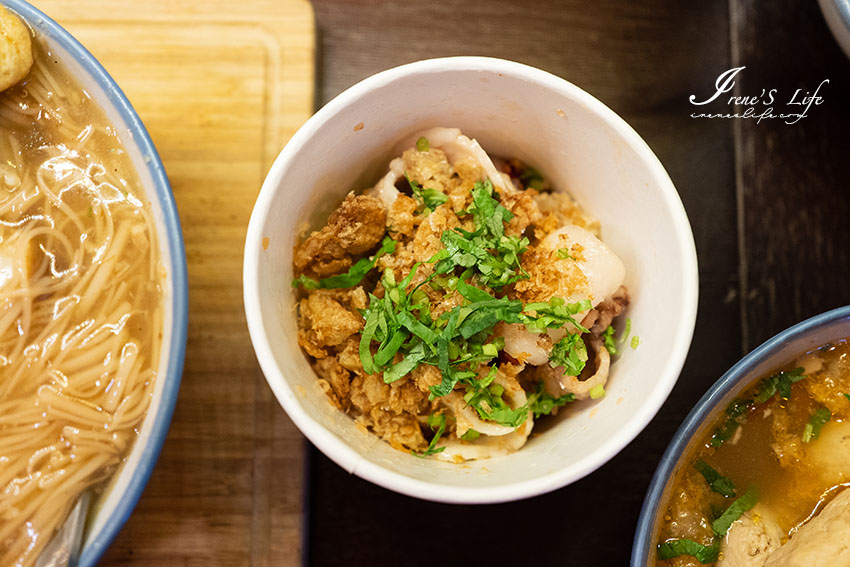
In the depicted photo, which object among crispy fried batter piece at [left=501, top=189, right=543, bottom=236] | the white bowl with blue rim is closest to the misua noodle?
crispy fried batter piece at [left=501, top=189, right=543, bottom=236]

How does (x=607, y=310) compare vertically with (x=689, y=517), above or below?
above

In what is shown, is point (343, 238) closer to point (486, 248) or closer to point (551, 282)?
point (486, 248)

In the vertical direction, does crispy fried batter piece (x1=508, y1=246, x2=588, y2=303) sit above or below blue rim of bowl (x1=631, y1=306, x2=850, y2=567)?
above

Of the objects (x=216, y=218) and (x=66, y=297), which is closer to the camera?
(x=66, y=297)

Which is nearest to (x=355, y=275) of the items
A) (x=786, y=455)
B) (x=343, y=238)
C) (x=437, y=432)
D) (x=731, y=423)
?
(x=343, y=238)

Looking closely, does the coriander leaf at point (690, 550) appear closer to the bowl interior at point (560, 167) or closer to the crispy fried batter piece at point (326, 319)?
the bowl interior at point (560, 167)

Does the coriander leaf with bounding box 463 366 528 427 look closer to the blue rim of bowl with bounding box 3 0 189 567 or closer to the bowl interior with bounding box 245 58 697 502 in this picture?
the bowl interior with bounding box 245 58 697 502

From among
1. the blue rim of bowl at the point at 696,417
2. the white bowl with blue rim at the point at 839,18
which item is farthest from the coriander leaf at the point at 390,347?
the white bowl with blue rim at the point at 839,18
